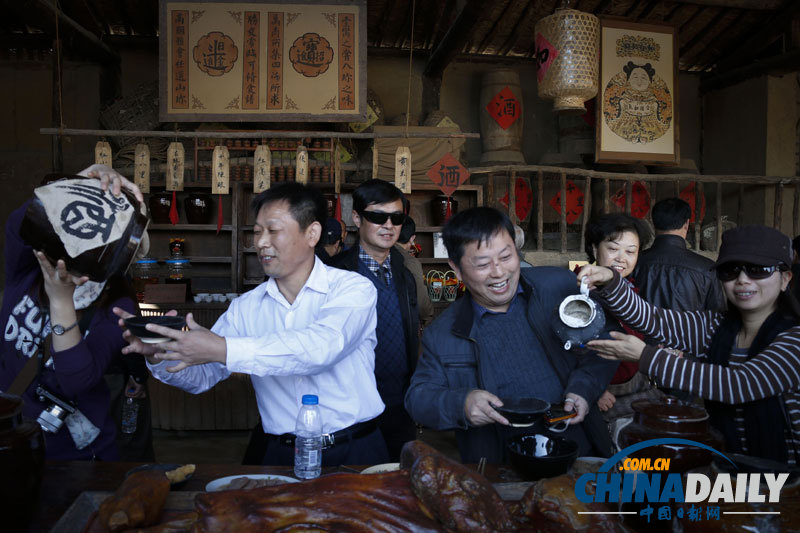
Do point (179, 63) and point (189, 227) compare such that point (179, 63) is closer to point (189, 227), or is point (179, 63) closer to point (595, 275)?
point (189, 227)

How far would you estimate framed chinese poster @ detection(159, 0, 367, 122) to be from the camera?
5.78 meters

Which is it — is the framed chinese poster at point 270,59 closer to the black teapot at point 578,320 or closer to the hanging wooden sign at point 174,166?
the hanging wooden sign at point 174,166

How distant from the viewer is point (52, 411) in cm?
184

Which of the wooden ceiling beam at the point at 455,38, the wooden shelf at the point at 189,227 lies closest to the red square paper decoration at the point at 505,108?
the wooden ceiling beam at the point at 455,38

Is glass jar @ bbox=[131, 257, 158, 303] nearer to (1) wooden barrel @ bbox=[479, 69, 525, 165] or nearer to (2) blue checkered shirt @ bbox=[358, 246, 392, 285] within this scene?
(2) blue checkered shirt @ bbox=[358, 246, 392, 285]

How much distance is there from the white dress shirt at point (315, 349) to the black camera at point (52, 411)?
375mm

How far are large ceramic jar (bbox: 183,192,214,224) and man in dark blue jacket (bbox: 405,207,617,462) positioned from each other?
5.36 metres

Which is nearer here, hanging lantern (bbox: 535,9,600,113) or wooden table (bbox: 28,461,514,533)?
wooden table (bbox: 28,461,514,533)

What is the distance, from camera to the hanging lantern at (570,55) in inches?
189

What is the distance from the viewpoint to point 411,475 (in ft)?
3.47

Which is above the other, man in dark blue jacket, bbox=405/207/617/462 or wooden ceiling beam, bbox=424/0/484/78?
wooden ceiling beam, bbox=424/0/484/78

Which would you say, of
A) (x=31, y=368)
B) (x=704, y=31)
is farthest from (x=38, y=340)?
(x=704, y=31)

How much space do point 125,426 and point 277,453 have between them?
826mm

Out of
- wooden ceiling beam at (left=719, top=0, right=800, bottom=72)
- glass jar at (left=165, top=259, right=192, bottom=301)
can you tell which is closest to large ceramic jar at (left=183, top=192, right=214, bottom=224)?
glass jar at (left=165, top=259, right=192, bottom=301)
